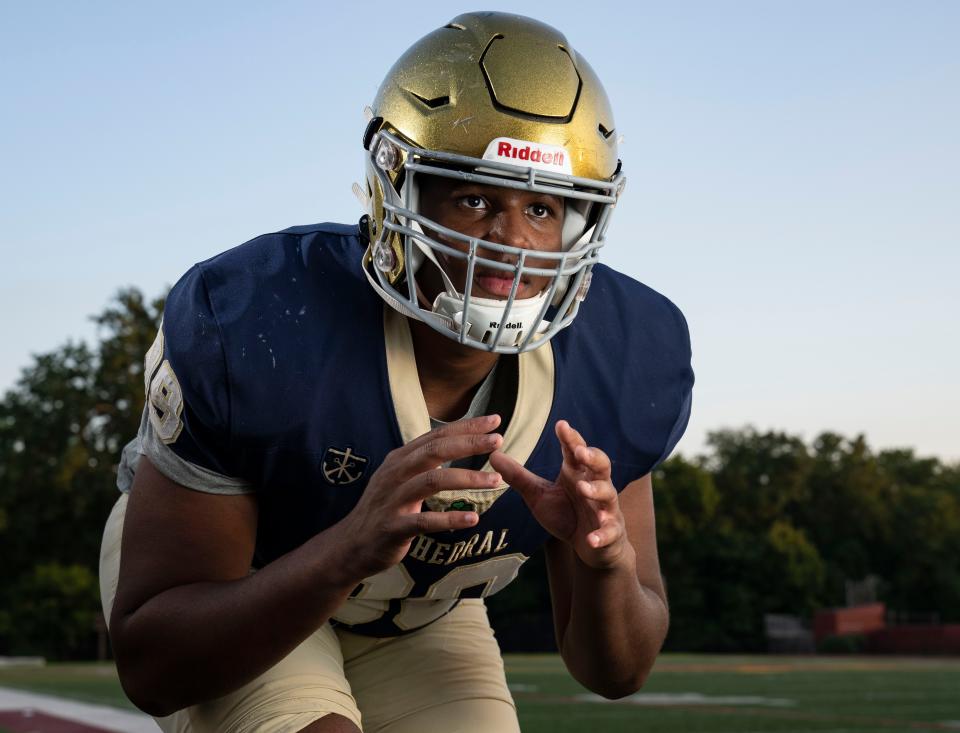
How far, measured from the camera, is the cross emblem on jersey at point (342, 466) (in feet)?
6.36

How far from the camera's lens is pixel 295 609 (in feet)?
5.62

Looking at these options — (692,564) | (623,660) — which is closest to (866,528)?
(692,564)

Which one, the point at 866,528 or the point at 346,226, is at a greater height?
the point at 346,226

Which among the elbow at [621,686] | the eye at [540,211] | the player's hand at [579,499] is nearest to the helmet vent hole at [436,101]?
the eye at [540,211]

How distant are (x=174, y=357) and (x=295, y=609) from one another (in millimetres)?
472

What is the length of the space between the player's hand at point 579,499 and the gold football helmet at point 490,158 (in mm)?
210

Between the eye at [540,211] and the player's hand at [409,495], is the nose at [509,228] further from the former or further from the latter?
the player's hand at [409,495]

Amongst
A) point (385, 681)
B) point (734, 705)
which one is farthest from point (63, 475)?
point (385, 681)

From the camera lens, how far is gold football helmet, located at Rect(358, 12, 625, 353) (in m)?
1.90

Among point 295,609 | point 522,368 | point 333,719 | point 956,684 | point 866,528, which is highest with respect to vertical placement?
point 522,368

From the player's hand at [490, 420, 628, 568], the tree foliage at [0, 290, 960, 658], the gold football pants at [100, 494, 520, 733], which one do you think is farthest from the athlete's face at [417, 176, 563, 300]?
the tree foliage at [0, 290, 960, 658]

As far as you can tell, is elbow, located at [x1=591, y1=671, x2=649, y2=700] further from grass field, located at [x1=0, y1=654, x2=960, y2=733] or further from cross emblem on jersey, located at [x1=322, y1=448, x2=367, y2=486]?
grass field, located at [x1=0, y1=654, x2=960, y2=733]

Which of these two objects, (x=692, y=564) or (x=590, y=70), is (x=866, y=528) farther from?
(x=590, y=70)

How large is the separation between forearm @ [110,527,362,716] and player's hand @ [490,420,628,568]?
302 millimetres
